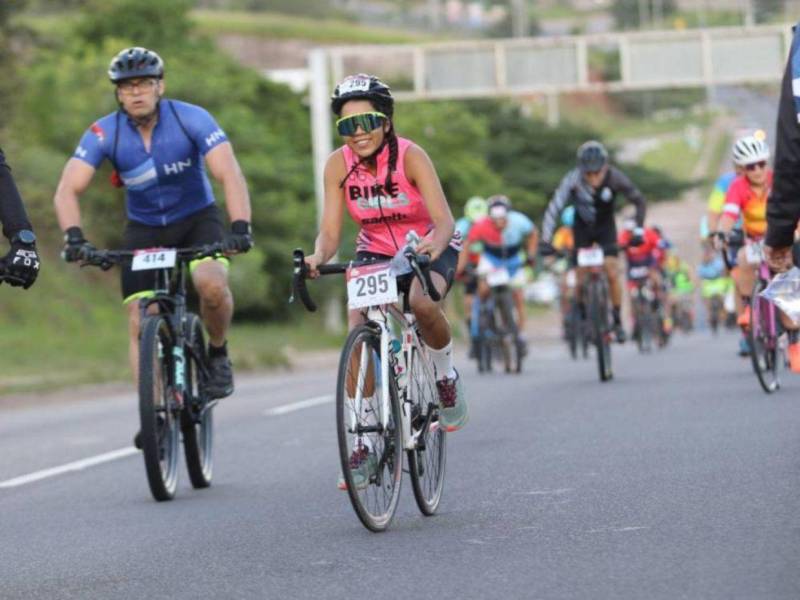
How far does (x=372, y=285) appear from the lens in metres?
8.17

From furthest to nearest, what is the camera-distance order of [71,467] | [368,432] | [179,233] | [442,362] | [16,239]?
[71,467]
[179,233]
[442,362]
[368,432]
[16,239]

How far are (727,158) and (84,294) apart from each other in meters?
97.5

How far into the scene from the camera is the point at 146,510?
31.8 feet

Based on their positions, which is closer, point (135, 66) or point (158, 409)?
point (158, 409)

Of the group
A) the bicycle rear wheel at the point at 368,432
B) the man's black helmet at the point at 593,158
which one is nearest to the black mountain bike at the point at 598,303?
the man's black helmet at the point at 593,158

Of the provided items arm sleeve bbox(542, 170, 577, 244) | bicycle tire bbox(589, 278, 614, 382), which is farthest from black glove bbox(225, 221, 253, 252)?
arm sleeve bbox(542, 170, 577, 244)

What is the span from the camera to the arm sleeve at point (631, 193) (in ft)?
60.0

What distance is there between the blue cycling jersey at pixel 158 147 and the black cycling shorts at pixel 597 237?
30.0ft

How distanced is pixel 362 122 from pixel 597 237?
11.0 meters

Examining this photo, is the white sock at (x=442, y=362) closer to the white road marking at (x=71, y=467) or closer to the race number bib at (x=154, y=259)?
the race number bib at (x=154, y=259)

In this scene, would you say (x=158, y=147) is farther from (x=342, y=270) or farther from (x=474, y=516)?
(x=474, y=516)

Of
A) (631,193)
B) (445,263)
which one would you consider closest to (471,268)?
(631,193)

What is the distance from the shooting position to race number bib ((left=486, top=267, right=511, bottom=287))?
21.7 meters

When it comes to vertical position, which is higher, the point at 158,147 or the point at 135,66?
the point at 135,66
